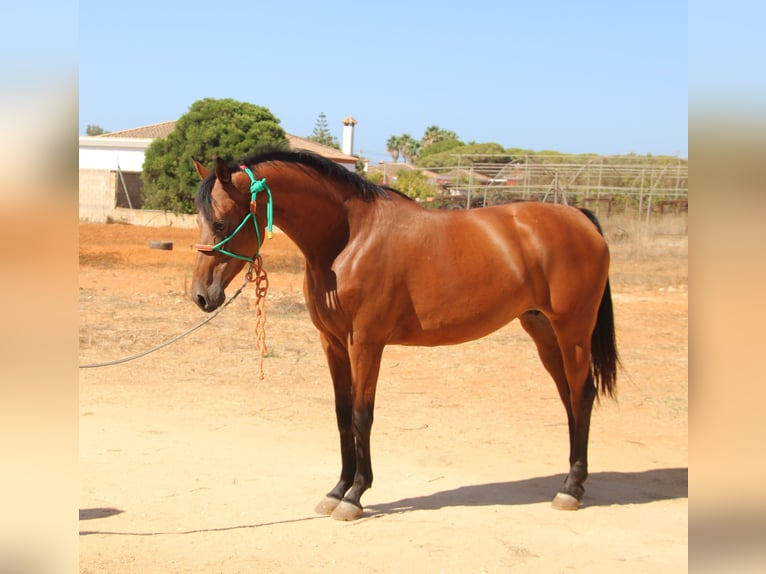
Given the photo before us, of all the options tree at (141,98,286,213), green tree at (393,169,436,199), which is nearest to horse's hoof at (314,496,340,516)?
tree at (141,98,286,213)

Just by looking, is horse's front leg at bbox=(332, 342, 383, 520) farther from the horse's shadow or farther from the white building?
the white building

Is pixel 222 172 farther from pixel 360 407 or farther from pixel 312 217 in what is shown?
pixel 360 407

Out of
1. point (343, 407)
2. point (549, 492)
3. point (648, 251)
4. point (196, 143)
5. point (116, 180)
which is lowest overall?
point (549, 492)

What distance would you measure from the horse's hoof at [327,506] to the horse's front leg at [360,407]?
0.10m

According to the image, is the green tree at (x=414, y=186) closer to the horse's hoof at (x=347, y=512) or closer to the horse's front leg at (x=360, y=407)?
the horse's front leg at (x=360, y=407)

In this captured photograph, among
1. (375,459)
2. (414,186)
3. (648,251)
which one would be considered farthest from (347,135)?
(375,459)

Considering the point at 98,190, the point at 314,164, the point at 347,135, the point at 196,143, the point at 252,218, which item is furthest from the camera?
the point at 347,135

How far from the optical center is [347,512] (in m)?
4.59

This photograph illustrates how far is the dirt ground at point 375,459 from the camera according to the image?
414 centimetres

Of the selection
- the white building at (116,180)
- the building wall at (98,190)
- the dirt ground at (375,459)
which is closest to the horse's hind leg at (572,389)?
the dirt ground at (375,459)

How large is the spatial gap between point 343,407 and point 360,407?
0.34m

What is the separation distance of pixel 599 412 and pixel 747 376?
6.67 m

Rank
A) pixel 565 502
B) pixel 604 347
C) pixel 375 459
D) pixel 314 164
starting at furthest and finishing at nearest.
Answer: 1. pixel 375 459
2. pixel 604 347
3. pixel 565 502
4. pixel 314 164

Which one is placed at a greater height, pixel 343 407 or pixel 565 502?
pixel 343 407
